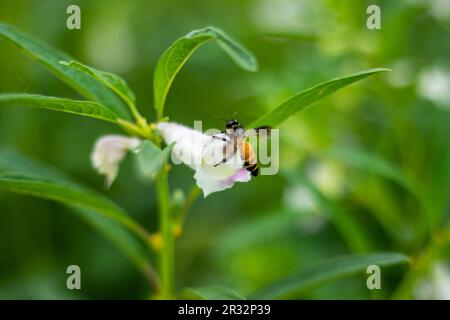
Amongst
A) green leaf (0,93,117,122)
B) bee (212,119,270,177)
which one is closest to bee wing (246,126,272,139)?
bee (212,119,270,177)

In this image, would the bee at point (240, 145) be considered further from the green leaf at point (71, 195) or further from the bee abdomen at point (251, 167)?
the green leaf at point (71, 195)

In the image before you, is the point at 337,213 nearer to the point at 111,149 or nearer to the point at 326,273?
the point at 326,273

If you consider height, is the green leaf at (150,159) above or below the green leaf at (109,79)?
below

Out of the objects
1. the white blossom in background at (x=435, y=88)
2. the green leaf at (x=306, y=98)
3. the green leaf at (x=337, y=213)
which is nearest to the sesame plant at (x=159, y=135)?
the green leaf at (x=306, y=98)

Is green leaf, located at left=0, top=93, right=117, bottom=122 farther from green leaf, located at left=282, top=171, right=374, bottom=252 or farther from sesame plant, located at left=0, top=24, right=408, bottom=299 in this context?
green leaf, located at left=282, top=171, right=374, bottom=252

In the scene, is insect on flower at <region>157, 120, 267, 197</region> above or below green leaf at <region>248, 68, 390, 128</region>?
below

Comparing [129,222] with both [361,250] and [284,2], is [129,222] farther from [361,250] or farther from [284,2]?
[284,2]
